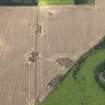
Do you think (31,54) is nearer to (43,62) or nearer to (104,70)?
(43,62)

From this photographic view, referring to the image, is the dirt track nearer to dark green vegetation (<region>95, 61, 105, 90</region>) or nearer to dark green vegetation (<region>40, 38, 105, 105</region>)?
dark green vegetation (<region>40, 38, 105, 105</region>)

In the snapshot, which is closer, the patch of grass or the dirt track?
the patch of grass

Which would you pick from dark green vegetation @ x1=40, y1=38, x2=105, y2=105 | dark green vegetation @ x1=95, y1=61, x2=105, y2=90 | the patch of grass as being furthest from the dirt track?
dark green vegetation @ x1=95, y1=61, x2=105, y2=90

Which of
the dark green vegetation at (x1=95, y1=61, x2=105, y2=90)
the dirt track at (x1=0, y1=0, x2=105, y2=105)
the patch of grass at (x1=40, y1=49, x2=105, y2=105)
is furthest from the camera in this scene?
the dirt track at (x1=0, y1=0, x2=105, y2=105)

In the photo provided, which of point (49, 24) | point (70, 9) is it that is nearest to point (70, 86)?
point (49, 24)

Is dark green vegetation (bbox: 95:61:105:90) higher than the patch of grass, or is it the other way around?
dark green vegetation (bbox: 95:61:105:90)

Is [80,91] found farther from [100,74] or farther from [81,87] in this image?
[100,74]
